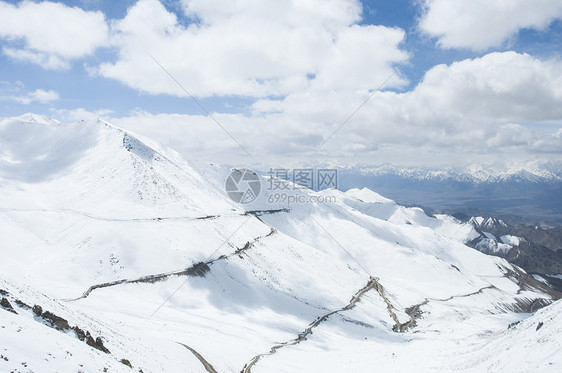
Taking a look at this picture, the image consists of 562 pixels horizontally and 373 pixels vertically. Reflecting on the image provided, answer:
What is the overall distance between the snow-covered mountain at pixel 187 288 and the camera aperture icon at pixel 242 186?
12.8m

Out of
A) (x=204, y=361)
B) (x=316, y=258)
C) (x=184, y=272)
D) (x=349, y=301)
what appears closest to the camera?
(x=204, y=361)

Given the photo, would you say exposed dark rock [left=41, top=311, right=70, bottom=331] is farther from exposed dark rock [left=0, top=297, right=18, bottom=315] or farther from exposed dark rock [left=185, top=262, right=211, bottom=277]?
exposed dark rock [left=185, top=262, right=211, bottom=277]

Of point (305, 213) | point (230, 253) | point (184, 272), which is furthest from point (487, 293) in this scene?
point (184, 272)

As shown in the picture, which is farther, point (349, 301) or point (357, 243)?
point (357, 243)

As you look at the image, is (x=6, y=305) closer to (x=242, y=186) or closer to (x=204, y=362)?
(x=204, y=362)

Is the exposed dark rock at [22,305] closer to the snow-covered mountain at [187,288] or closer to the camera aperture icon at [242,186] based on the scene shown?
the snow-covered mountain at [187,288]

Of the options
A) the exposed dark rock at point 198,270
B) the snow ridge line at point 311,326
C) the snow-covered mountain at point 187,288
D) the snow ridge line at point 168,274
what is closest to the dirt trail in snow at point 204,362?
the snow-covered mountain at point 187,288

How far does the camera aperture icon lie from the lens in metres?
154

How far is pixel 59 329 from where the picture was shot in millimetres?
20547

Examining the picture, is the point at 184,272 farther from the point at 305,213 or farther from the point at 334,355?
the point at 305,213

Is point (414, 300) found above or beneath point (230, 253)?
beneath

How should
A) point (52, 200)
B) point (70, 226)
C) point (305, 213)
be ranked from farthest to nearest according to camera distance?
point (305, 213), point (52, 200), point (70, 226)

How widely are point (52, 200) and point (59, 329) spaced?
80746 mm

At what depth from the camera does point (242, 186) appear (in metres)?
163
